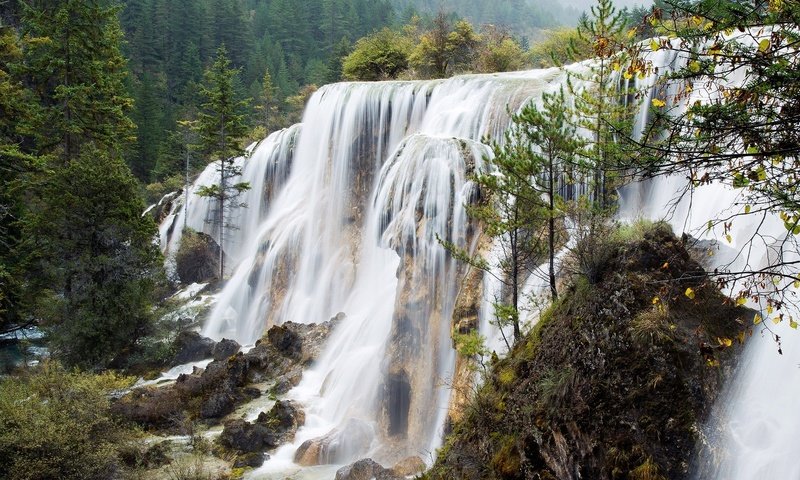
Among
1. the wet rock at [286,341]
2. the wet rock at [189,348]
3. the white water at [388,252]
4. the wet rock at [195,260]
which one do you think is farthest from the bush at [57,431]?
the wet rock at [195,260]

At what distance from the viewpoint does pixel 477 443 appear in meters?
6.49

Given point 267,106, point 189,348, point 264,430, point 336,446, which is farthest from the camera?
point 267,106

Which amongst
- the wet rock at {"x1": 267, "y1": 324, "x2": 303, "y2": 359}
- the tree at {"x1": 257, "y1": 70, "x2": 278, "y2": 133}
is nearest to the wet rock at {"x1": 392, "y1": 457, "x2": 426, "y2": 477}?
the wet rock at {"x1": 267, "y1": 324, "x2": 303, "y2": 359}

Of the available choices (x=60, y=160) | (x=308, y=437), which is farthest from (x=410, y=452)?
(x=60, y=160)

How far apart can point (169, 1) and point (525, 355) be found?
238 ft

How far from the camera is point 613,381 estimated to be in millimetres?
5410

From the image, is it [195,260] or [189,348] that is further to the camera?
[195,260]

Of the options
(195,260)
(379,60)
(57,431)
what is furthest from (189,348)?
(379,60)

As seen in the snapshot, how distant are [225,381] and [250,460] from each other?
13.3 ft

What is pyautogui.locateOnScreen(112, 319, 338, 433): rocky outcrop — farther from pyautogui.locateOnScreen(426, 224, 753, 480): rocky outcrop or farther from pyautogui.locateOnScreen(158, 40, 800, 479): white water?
pyautogui.locateOnScreen(426, 224, 753, 480): rocky outcrop

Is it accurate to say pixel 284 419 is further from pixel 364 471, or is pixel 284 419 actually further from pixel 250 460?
pixel 364 471

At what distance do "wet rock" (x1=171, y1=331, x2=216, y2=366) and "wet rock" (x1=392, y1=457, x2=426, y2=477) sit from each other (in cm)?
1128

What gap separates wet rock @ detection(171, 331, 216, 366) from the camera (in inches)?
736

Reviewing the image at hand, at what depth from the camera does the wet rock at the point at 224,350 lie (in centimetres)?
1903
